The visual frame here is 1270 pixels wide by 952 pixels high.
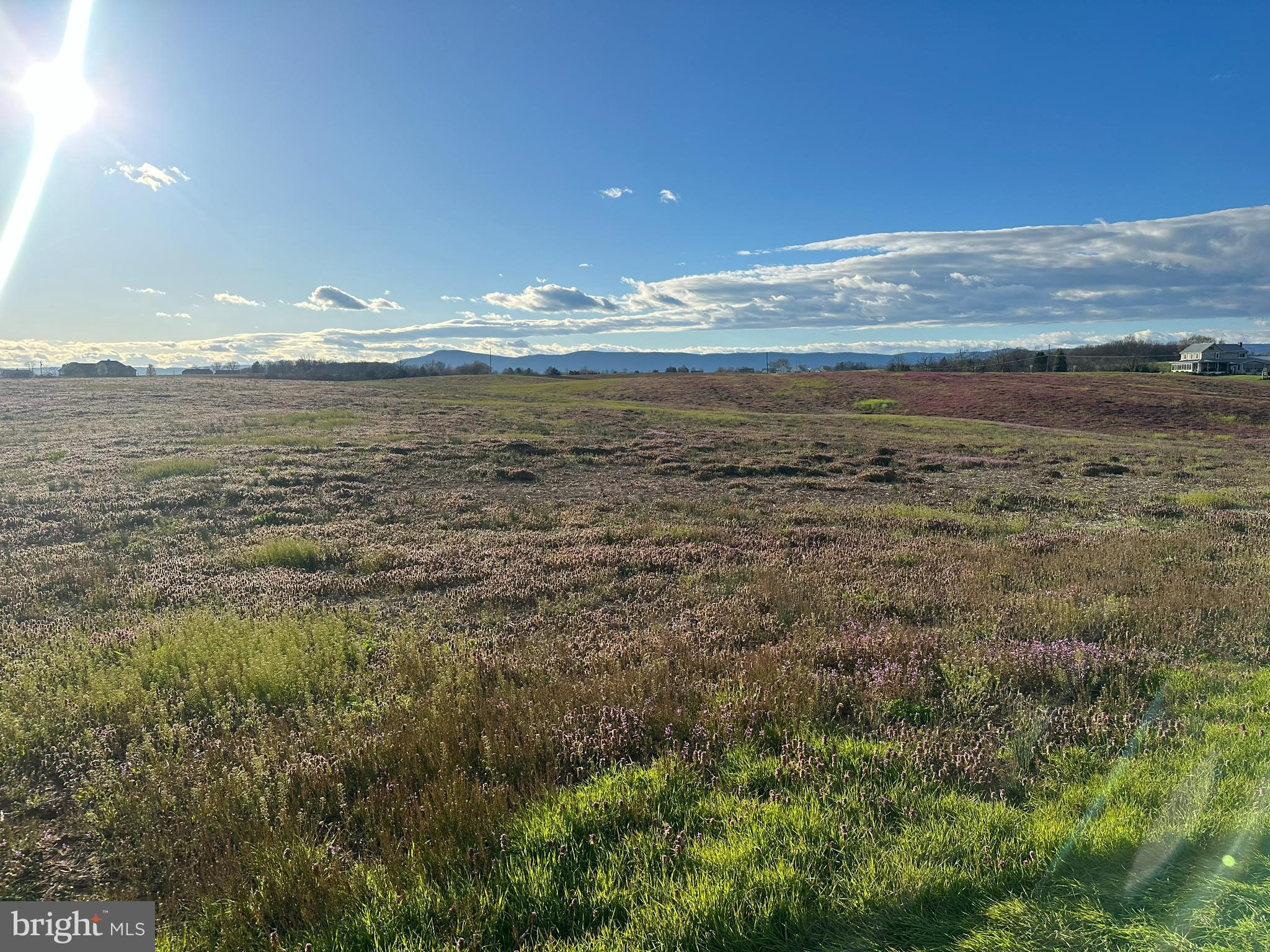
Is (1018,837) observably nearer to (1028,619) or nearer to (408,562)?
(1028,619)

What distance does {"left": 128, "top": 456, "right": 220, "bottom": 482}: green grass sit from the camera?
1844 centimetres

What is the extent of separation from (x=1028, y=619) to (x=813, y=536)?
5.34 meters

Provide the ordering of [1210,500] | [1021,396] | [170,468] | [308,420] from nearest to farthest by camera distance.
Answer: [1210,500], [170,468], [308,420], [1021,396]

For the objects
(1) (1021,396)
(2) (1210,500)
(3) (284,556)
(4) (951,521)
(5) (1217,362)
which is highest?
(5) (1217,362)

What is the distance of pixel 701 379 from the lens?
92.1 metres

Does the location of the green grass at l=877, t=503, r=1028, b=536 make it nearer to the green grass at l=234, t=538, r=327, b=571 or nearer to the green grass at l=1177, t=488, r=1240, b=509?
the green grass at l=1177, t=488, r=1240, b=509

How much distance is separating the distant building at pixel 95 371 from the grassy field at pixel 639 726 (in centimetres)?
11970

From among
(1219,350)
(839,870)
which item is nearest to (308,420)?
(839,870)

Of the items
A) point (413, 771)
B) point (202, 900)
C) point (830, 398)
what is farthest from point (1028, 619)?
point (830, 398)

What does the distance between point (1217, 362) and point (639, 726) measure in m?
153

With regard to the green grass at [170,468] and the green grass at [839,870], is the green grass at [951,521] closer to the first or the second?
the green grass at [839,870]

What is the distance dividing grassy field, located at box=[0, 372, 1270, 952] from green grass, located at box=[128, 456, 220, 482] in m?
3.71

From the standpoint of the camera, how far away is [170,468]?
762 inches

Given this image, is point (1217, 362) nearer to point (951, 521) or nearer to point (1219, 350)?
point (1219, 350)
